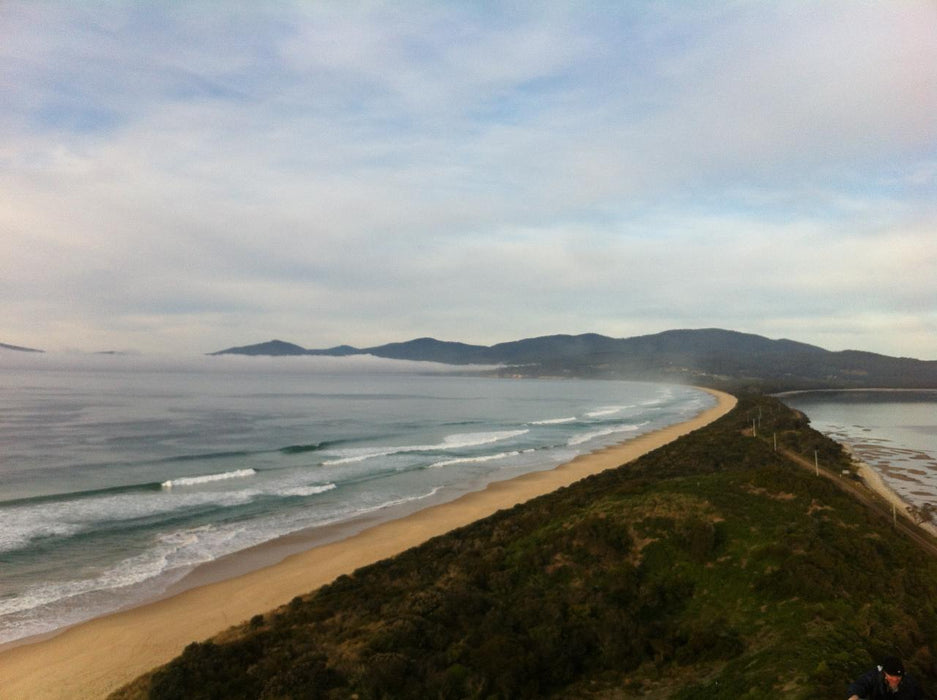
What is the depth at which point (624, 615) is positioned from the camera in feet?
37.8

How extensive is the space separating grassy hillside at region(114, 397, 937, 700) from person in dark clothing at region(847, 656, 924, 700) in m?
1.31

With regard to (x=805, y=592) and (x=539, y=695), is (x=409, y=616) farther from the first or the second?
(x=805, y=592)

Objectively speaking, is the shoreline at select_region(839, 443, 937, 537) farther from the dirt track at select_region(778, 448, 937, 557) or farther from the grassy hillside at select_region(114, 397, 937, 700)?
the grassy hillside at select_region(114, 397, 937, 700)

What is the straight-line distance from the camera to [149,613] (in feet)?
50.1

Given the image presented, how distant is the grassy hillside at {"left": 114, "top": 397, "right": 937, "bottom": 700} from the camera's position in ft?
30.9

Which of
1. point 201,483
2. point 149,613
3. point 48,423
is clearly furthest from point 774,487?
point 48,423

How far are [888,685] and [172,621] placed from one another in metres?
15.9

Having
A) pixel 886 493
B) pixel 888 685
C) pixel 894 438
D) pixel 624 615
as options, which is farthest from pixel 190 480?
pixel 894 438

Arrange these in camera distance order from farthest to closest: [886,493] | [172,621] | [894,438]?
[894,438], [886,493], [172,621]

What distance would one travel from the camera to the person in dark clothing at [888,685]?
20.0ft

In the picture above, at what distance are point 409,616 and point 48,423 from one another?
65.0 m

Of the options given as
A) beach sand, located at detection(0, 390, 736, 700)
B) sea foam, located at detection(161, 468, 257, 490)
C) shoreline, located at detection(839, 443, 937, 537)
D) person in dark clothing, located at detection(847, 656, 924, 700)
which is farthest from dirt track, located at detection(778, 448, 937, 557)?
sea foam, located at detection(161, 468, 257, 490)

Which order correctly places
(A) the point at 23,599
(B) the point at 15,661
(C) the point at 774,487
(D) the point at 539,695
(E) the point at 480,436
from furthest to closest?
(E) the point at 480,436 < (C) the point at 774,487 < (A) the point at 23,599 < (B) the point at 15,661 < (D) the point at 539,695

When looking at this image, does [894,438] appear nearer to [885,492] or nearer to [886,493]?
[885,492]
